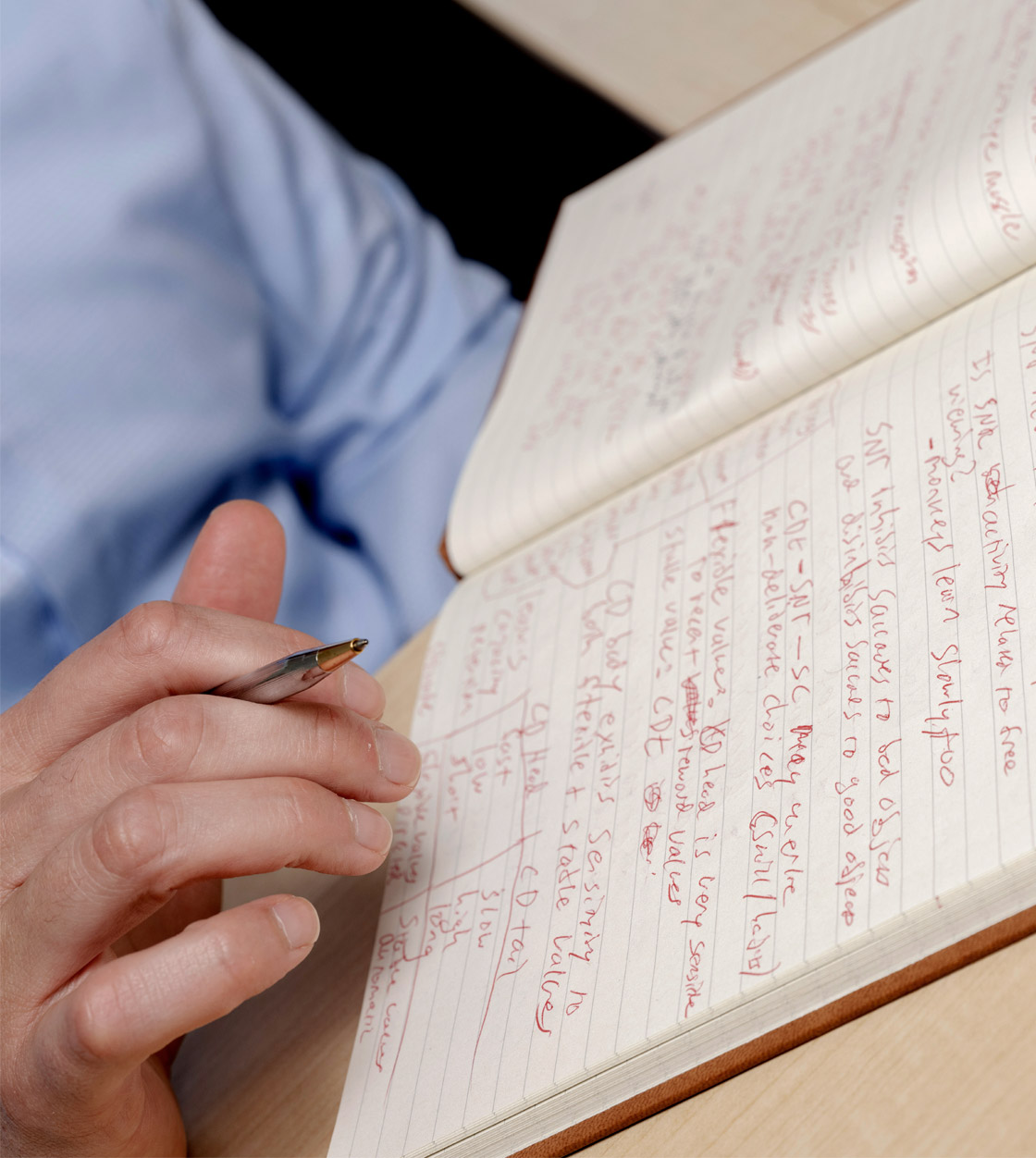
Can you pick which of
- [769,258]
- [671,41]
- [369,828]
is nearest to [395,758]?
[369,828]

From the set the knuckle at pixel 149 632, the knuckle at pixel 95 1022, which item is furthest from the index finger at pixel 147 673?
the knuckle at pixel 95 1022

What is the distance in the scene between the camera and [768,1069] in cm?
31

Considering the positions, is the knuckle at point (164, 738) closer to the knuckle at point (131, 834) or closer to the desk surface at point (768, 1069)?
the knuckle at point (131, 834)

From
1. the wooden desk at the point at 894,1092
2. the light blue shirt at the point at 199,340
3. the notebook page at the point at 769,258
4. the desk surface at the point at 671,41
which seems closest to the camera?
the wooden desk at the point at 894,1092

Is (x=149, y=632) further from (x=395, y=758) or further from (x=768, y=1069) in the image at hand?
(x=768, y=1069)

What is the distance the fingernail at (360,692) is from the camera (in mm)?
374

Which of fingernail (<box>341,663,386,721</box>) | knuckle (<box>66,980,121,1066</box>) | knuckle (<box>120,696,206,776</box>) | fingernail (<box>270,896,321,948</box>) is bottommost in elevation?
fingernail (<box>270,896,321,948</box>)

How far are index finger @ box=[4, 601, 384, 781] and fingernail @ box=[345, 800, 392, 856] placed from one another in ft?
0.13

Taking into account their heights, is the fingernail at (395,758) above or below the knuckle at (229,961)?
below

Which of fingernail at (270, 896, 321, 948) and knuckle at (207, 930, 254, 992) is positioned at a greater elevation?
knuckle at (207, 930, 254, 992)

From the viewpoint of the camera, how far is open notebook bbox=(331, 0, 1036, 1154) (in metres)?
0.30

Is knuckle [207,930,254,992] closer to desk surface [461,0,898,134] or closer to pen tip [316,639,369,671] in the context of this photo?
pen tip [316,639,369,671]

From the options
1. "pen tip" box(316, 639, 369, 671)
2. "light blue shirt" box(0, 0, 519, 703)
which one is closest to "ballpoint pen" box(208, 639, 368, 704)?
"pen tip" box(316, 639, 369, 671)

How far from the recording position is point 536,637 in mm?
463
